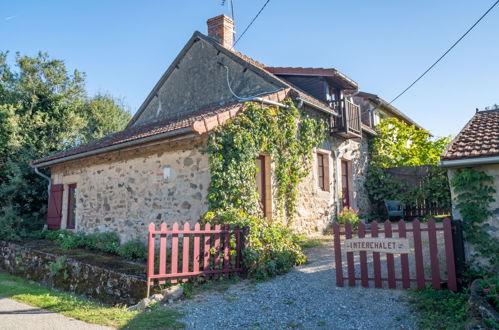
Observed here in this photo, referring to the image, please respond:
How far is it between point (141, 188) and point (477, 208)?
22.6ft

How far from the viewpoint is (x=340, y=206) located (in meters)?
11.8

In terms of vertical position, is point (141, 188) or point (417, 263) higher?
point (141, 188)

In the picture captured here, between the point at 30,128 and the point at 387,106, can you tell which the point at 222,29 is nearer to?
the point at 30,128

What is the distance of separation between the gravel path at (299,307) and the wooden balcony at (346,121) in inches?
252

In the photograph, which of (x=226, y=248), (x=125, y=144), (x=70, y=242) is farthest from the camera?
(x=70, y=242)

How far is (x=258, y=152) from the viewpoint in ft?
28.6

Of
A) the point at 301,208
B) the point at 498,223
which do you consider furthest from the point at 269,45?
the point at 498,223

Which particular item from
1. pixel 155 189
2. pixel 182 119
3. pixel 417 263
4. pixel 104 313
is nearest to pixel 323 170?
pixel 182 119

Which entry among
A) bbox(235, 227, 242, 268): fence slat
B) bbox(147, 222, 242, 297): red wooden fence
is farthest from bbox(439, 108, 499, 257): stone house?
bbox(147, 222, 242, 297): red wooden fence

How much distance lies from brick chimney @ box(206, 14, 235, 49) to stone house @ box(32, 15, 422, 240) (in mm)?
33

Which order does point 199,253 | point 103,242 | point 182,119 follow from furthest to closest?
1. point 182,119
2. point 103,242
3. point 199,253

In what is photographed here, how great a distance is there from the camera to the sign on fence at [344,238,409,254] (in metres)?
5.04

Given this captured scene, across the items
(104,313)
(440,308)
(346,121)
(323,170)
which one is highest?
(346,121)

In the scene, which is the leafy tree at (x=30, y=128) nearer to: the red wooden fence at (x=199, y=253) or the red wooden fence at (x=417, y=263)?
the red wooden fence at (x=199, y=253)
